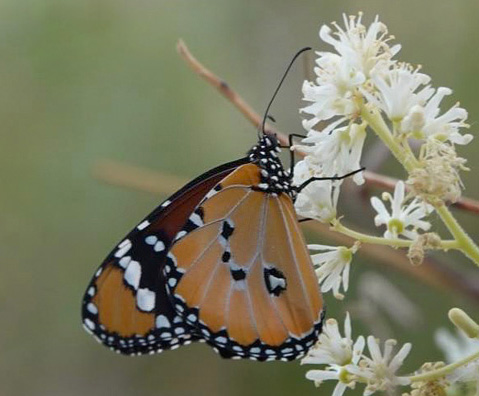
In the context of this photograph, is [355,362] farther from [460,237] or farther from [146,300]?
[146,300]

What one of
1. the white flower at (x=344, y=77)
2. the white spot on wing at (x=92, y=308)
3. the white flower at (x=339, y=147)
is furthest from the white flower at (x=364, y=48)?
the white spot on wing at (x=92, y=308)

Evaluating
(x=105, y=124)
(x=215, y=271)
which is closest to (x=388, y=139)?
(x=215, y=271)

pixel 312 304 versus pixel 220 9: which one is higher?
pixel 220 9

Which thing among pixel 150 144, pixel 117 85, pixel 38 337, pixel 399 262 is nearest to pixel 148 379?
pixel 38 337

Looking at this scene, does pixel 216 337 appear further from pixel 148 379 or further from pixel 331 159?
pixel 148 379

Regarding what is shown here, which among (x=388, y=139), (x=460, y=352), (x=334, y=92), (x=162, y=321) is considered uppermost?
(x=334, y=92)

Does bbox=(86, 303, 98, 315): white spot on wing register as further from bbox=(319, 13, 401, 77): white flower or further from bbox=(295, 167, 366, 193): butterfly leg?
bbox=(319, 13, 401, 77): white flower

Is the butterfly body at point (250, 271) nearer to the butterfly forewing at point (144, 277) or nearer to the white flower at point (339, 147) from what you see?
the butterfly forewing at point (144, 277)
